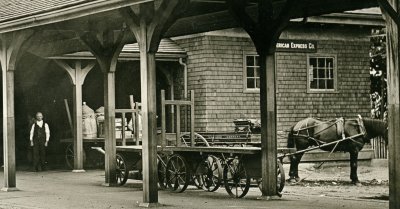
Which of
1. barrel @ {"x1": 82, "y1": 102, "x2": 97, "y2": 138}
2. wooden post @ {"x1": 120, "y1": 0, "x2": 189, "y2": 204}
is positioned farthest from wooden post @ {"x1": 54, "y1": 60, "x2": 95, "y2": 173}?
wooden post @ {"x1": 120, "y1": 0, "x2": 189, "y2": 204}

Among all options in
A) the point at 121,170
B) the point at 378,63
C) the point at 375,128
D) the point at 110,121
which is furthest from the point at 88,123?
the point at 378,63

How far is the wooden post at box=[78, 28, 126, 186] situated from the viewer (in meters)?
19.0

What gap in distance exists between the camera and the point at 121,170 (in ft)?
63.9

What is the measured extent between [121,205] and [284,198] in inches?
123

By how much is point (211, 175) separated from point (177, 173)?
2.31ft

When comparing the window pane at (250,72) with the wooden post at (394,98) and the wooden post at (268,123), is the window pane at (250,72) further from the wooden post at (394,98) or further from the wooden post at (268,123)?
the wooden post at (394,98)

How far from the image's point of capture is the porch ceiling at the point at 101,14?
14.7 metres

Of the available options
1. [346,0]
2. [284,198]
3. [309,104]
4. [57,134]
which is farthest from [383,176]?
[57,134]

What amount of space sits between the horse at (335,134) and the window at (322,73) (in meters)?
5.89

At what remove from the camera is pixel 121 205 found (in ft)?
48.8

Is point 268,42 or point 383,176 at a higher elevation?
point 268,42

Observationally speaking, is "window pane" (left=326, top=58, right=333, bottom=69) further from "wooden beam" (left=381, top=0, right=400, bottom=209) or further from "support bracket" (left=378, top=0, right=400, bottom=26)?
"support bracket" (left=378, top=0, right=400, bottom=26)

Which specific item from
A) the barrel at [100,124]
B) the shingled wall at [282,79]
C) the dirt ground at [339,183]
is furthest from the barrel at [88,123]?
the dirt ground at [339,183]

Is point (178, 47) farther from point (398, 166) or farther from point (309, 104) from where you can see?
point (398, 166)
